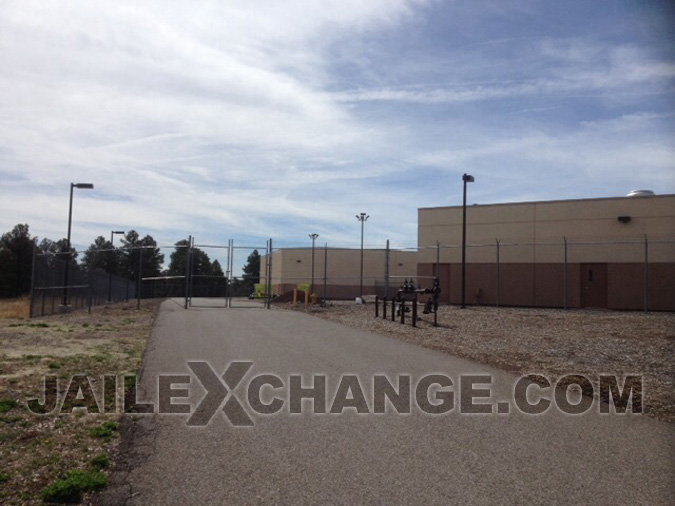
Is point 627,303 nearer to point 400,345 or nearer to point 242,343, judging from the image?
point 400,345

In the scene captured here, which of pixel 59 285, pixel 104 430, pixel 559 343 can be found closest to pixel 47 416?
pixel 104 430

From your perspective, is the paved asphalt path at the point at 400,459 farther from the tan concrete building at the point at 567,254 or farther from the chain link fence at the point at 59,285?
the tan concrete building at the point at 567,254

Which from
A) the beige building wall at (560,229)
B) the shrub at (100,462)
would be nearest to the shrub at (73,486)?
the shrub at (100,462)

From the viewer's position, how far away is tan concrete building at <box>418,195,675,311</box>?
30406 millimetres

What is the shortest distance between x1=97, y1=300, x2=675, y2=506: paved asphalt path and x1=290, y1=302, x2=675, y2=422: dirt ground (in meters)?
1.76

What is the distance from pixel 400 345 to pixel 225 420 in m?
7.80

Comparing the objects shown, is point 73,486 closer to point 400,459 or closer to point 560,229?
point 400,459

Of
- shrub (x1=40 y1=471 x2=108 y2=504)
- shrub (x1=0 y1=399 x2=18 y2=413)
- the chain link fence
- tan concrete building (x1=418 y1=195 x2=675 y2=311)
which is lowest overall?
shrub (x1=40 y1=471 x2=108 y2=504)

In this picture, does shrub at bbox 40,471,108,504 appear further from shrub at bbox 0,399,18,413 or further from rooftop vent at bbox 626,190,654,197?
rooftop vent at bbox 626,190,654,197

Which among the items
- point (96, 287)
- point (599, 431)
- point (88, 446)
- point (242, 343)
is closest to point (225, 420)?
point (88, 446)

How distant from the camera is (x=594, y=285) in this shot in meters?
32.0

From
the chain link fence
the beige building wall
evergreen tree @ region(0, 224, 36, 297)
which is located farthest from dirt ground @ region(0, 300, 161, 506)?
evergreen tree @ region(0, 224, 36, 297)

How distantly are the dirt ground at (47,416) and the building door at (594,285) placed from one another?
23.1m

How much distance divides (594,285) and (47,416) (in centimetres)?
2950
